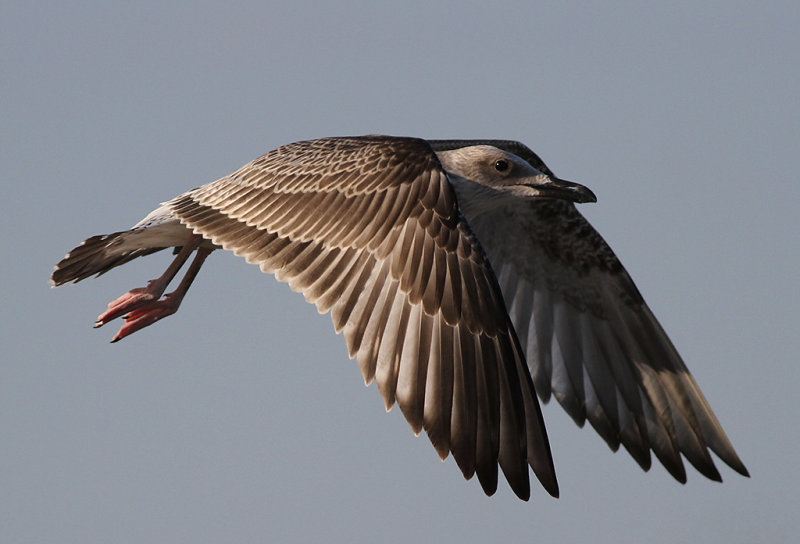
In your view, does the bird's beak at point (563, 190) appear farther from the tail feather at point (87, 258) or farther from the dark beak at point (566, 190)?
the tail feather at point (87, 258)

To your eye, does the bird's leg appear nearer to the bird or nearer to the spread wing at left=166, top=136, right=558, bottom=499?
the bird

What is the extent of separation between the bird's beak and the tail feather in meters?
4.65

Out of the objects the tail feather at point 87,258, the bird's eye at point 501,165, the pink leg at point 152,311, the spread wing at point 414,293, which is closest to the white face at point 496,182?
the bird's eye at point 501,165

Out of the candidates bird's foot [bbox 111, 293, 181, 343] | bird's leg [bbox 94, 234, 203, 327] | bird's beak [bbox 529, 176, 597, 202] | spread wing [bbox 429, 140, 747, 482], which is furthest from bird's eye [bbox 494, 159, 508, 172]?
bird's foot [bbox 111, 293, 181, 343]

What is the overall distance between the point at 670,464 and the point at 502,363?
427 cm

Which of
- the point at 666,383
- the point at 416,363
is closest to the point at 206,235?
the point at 416,363

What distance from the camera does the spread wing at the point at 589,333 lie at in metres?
13.0

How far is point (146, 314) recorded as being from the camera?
502 inches

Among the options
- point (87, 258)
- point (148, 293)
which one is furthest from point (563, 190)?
point (87, 258)

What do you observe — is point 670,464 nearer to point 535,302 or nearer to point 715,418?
point 715,418

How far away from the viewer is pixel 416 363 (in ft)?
30.5

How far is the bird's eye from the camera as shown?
11.9 metres

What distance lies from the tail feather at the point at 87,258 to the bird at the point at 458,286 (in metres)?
0.02

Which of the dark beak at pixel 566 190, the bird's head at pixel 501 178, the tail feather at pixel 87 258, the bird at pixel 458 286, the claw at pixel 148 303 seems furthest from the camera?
the claw at pixel 148 303
